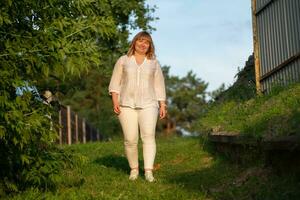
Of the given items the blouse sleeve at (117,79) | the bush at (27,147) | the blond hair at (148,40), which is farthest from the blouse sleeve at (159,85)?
the bush at (27,147)

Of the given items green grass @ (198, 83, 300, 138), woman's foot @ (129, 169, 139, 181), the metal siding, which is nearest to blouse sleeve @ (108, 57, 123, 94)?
woman's foot @ (129, 169, 139, 181)

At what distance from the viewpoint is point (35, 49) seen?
6430 millimetres

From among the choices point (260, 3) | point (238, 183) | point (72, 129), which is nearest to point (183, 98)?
point (72, 129)

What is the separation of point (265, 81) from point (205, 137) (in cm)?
155

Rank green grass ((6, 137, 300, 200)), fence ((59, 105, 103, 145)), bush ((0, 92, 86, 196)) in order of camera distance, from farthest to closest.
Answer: fence ((59, 105, 103, 145)), green grass ((6, 137, 300, 200)), bush ((0, 92, 86, 196))

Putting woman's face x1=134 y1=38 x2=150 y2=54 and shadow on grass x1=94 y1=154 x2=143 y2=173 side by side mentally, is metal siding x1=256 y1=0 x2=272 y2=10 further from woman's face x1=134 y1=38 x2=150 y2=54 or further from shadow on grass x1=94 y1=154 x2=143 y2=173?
woman's face x1=134 y1=38 x2=150 y2=54

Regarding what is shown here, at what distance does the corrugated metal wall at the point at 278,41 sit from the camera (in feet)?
34.9

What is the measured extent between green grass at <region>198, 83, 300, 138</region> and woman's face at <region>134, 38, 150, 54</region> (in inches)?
69.4

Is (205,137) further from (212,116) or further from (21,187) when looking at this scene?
(21,187)

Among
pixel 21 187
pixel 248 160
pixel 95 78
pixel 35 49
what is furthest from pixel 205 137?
pixel 95 78

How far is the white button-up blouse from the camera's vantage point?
8633mm

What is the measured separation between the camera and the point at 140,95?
28.3 ft

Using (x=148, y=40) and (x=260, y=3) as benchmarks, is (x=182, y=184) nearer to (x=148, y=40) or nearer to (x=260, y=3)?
(x=148, y=40)

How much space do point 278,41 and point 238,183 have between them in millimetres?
4263
